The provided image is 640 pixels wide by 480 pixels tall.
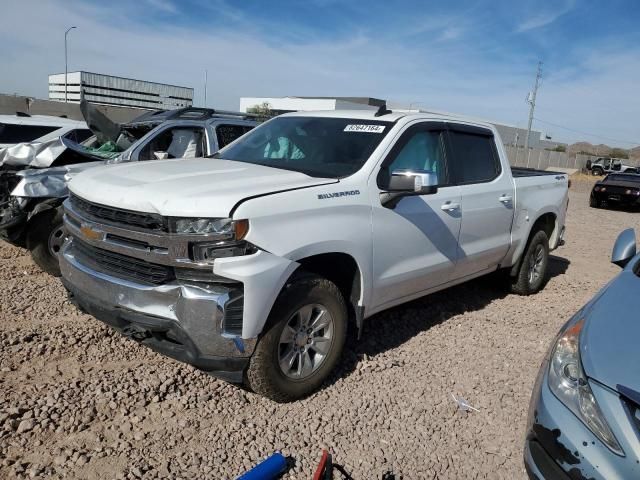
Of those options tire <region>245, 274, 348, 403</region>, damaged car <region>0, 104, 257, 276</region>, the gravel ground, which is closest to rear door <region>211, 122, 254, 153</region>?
damaged car <region>0, 104, 257, 276</region>

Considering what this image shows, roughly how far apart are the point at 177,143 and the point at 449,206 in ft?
12.7

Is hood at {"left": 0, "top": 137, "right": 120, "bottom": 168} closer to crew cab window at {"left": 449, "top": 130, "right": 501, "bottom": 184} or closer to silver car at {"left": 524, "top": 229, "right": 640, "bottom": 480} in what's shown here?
crew cab window at {"left": 449, "top": 130, "right": 501, "bottom": 184}

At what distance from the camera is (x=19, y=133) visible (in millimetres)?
9078

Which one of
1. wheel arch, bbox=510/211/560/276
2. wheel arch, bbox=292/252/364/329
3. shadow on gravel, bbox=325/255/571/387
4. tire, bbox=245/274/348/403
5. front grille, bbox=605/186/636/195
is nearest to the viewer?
tire, bbox=245/274/348/403

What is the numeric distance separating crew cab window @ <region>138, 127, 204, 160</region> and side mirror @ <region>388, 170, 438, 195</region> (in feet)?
11.7

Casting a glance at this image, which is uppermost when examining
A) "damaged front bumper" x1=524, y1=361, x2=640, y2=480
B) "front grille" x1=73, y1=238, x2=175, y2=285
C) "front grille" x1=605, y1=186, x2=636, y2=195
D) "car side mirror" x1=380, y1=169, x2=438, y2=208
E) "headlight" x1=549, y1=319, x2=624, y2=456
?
"car side mirror" x1=380, y1=169, x2=438, y2=208

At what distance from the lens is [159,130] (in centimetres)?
657

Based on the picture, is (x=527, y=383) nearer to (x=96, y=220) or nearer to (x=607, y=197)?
(x=96, y=220)

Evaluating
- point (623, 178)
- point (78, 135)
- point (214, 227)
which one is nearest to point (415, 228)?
point (214, 227)

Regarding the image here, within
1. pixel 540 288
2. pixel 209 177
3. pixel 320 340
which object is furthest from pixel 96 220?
pixel 540 288

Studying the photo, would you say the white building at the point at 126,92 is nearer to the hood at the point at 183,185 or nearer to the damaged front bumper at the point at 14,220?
the damaged front bumper at the point at 14,220

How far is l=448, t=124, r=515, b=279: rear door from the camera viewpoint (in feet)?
15.3

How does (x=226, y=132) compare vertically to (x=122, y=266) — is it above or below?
above

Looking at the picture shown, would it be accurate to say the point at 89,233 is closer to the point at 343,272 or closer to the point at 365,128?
the point at 343,272
